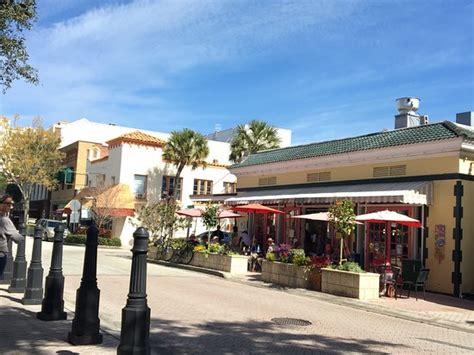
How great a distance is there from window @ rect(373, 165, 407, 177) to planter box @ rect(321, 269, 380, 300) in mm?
5135

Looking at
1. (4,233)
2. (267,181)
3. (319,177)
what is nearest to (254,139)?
(267,181)

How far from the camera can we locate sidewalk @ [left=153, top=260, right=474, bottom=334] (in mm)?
11141

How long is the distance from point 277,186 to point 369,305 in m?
11.8

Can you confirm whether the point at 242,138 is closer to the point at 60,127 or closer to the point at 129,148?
the point at 129,148

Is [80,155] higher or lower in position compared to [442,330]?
higher

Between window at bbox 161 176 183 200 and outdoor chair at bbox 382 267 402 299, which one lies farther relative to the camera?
window at bbox 161 176 183 200

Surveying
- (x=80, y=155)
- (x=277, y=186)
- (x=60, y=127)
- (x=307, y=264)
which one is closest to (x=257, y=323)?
(x=307, y=264)

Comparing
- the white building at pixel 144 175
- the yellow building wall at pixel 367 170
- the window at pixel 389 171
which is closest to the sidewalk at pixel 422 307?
the yellow building wall at pixel 367 170

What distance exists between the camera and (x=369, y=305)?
12750 millimetres

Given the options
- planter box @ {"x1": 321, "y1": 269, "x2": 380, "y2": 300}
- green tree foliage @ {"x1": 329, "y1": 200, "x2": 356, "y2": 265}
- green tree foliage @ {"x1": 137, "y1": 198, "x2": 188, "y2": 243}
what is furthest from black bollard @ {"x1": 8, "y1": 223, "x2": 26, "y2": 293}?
green tree foliage @ {"x1": 137, "y1": 198, "x2": 188, "y2": 243}

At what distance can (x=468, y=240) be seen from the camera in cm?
1571

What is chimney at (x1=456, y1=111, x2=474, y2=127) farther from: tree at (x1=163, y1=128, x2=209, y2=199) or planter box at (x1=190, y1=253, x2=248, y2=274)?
tree at (x1=163, y1=128, x2=209, y2=199)

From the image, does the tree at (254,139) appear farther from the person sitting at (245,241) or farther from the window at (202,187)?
the person sitting at (245,241)

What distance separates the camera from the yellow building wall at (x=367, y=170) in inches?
636
